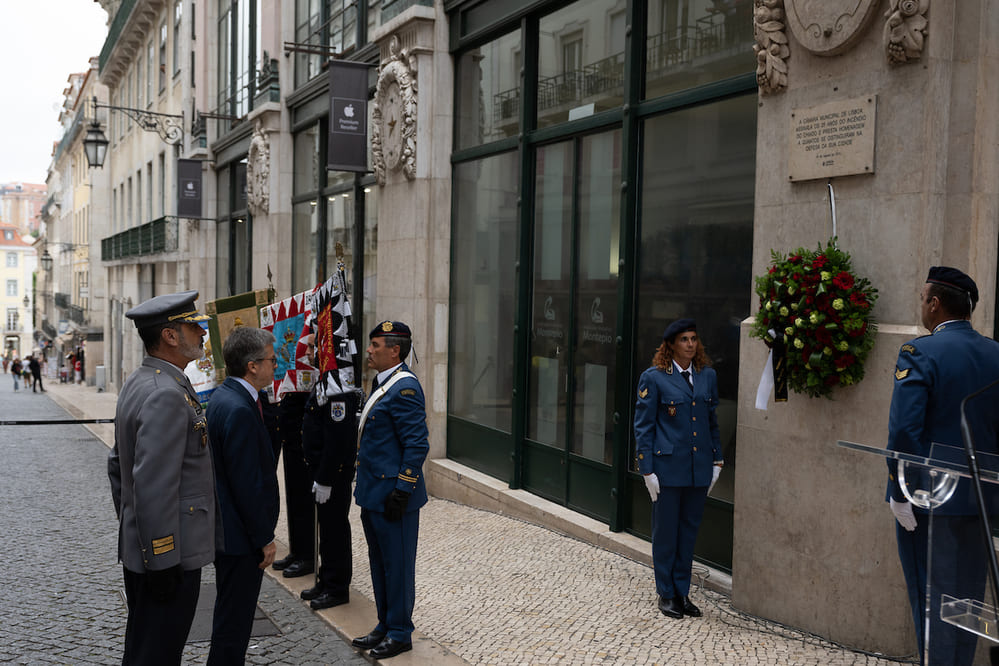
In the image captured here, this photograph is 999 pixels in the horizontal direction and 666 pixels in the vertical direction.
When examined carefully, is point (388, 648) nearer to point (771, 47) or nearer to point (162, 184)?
point (771, 47)

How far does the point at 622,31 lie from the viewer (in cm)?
798

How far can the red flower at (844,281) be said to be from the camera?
514 cm

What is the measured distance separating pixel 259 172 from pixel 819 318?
1344 centimetres

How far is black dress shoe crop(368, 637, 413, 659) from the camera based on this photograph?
5422 mm

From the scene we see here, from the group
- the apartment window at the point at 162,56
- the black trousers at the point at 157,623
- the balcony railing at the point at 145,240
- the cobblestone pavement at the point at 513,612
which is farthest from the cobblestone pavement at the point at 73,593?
the apartment window at the point at 162,56

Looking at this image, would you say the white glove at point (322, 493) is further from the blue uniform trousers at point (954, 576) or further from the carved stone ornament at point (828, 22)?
the carved stone ornament at point (828, 22)

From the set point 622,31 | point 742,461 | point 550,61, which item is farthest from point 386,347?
point 550,61

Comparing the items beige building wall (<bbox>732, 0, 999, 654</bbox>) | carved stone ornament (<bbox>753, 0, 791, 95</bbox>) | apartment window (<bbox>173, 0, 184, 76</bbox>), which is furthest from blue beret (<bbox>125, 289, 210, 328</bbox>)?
apartment window (<bbox>173, 0, 184, 76</bbox>)

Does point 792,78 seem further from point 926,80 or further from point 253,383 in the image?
point 253,383

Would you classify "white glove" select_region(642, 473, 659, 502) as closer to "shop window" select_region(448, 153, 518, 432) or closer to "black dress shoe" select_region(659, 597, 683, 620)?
"black dress shoe" select_region(659, 597, 683, 620)

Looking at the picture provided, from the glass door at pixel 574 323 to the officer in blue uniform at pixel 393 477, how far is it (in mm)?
2796

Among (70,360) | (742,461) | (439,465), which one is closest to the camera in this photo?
(742,461)

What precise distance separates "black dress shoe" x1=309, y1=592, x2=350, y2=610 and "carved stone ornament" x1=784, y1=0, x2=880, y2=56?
4.66 metres

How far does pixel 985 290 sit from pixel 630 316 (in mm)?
2964
